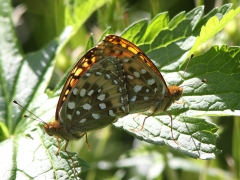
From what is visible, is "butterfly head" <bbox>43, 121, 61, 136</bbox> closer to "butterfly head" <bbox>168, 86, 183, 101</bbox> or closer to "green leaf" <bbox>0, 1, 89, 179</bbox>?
"green leaf" <bbox>0, 1, 89, 179</bbox>

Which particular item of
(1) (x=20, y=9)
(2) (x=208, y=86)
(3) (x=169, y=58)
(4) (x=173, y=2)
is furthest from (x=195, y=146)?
(1) (x=20, y=9)

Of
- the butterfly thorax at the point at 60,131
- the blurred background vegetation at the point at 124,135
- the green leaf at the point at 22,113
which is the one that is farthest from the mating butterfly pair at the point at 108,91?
the blurred background vegetation at the point at 124,135

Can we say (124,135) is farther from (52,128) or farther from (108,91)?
(52,128)

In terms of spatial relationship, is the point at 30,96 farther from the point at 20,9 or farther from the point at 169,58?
the point at 20,9

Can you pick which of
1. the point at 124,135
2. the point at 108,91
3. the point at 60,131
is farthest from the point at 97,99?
the point at 124,135

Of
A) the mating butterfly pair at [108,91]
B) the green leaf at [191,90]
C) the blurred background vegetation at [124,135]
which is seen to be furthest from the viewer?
the blurred background vegetation at [124,135]

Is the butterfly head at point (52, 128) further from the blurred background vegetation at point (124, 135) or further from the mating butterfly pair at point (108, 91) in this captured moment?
the blurred background vegetation at point (124, 135)

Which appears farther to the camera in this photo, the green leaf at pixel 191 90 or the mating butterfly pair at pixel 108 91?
the mating butterfly pair at pixel 108 91
